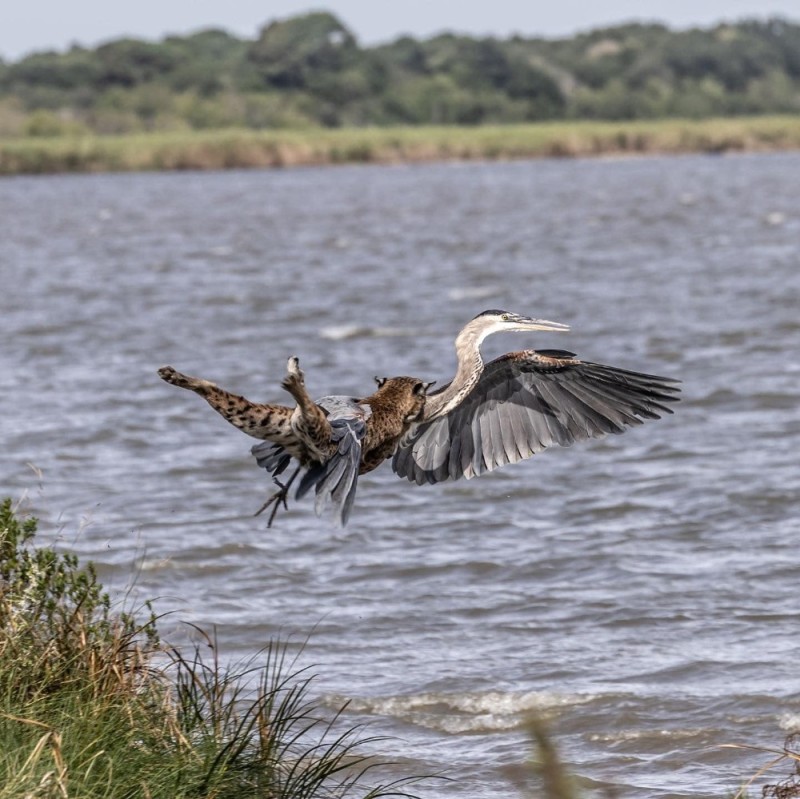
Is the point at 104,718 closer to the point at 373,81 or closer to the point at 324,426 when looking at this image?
the point at 324,426

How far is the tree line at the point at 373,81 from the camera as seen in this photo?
7906cm

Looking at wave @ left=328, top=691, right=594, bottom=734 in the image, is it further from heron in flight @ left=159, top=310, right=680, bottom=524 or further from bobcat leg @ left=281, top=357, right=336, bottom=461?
bobcat leg @ left=281, top=357, right=336, bottom=461

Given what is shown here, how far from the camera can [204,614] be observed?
8156mm

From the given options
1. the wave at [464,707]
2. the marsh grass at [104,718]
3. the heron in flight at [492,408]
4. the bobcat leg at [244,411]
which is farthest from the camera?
the wave at [464,707]

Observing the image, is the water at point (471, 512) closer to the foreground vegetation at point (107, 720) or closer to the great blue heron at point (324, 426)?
the foreground vegetation at point (107, 720)

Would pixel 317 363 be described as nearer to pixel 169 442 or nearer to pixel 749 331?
pixel 169 442

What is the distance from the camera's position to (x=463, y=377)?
5.65m

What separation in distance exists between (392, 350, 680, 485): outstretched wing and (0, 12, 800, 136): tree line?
2450 inches

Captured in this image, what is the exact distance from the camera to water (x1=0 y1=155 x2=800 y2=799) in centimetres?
691

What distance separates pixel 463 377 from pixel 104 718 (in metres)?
1.69

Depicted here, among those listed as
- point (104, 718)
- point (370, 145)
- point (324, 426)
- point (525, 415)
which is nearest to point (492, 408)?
point (525, 415)

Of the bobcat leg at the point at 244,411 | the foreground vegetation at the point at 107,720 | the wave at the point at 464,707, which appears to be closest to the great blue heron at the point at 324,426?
the bobcat leg at the point at 244,411

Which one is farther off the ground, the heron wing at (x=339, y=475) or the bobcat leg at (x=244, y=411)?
the bobcat leg at (x=244, y=411)

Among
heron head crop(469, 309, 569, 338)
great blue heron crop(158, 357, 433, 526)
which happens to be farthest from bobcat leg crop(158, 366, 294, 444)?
heron head crop(469, 309, 569, 338)
